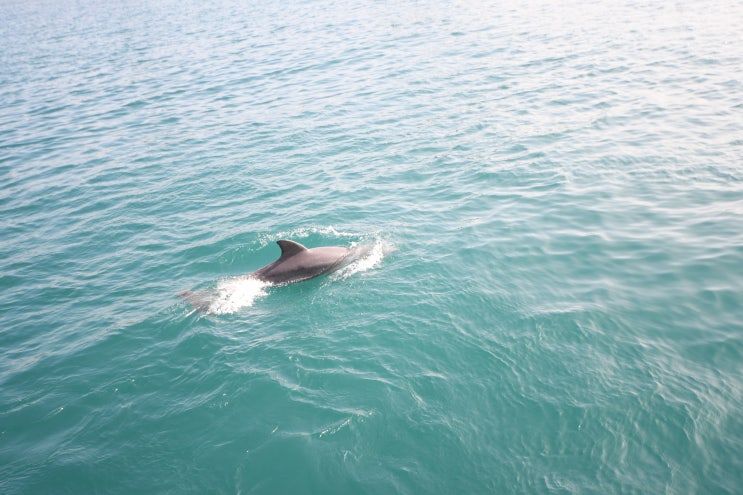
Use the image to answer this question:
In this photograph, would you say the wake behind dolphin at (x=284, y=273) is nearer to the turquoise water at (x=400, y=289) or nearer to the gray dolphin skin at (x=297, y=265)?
the gray dolphin skin at (x=297, y=265)

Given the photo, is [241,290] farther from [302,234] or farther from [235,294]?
[302,234]

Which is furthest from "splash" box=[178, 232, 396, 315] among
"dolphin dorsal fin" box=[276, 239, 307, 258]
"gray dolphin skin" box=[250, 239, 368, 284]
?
"dolphin dorsal fin" box=[276, 239, 307, 258]

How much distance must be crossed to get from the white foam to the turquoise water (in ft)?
0.19

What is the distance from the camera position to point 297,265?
43.2 feet

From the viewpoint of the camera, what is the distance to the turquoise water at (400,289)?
27.7 feet

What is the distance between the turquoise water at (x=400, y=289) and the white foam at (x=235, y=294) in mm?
59

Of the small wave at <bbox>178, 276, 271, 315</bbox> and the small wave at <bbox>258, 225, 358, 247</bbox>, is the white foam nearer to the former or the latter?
the small wave at <bbox>178, 276, 271, 315</bbox>

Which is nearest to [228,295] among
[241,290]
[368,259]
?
[241,290]

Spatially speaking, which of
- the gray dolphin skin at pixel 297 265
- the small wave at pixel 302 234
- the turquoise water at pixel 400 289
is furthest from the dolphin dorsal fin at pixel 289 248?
the small wave at pixel 302 234

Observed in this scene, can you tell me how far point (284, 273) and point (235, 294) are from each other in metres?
1.39

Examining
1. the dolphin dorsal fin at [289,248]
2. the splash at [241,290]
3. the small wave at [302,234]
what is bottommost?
the small wave at [302,234]

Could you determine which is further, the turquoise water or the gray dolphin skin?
the gray dolphin skin

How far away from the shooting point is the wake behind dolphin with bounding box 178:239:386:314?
1280 centimetres

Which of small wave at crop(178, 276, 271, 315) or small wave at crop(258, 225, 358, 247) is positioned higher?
small wave at crop(178, 276, 271, 315)
